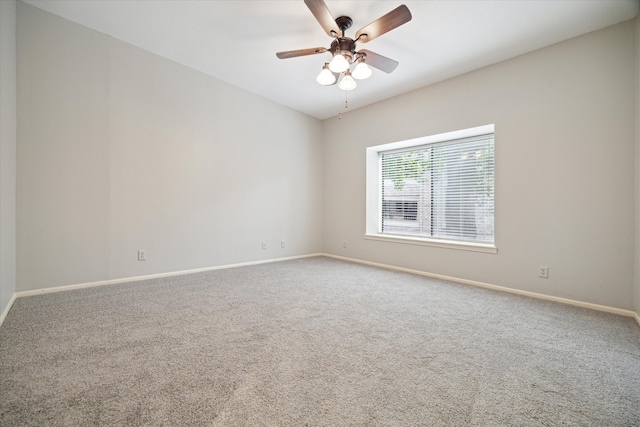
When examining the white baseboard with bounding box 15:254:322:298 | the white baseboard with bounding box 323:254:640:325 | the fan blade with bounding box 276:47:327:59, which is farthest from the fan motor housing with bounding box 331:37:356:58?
the white baseboard with bounding box 15:254:322:298

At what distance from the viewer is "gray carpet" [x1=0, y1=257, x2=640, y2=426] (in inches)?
49.6

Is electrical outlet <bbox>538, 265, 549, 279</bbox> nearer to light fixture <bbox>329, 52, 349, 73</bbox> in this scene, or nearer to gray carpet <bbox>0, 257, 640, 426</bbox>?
gray carpet <bbox>0, 257, 640, 426</bbox>

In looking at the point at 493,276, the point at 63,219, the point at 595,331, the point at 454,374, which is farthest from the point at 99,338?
the point at 493,276

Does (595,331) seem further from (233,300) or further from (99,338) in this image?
(99,338)

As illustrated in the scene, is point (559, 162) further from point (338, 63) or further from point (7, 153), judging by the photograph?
point (7, 153)

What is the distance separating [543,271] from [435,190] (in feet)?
5.84

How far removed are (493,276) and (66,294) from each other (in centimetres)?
476

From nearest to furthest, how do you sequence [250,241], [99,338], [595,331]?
[99,338]
[595,331]
[250,241]

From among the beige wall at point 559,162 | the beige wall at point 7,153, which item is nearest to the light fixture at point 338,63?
the beige wall at point 559,162

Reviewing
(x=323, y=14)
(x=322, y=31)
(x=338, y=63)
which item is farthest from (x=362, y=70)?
(x=322, y=31)

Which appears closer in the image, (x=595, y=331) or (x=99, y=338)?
(x=99, y=338)

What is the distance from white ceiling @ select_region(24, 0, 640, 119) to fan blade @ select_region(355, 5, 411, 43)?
0.35 m

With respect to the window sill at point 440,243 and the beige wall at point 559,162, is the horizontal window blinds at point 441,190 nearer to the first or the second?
the window sill at point 440,243

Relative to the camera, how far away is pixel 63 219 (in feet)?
9.86
